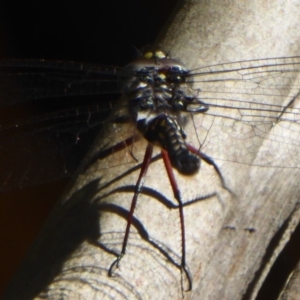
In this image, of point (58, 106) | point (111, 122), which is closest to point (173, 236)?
point (111, 122)

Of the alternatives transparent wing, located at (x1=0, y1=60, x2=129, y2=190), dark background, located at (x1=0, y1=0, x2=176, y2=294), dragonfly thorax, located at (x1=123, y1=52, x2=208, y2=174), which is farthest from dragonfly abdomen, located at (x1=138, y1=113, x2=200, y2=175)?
dark background, located at (x1=0, y1=0, x2=176, y2=294)

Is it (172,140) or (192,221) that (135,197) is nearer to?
(192,221)

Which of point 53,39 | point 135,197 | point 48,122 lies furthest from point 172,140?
point 53,39

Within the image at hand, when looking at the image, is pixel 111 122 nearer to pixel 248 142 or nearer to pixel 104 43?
pixel 248 142

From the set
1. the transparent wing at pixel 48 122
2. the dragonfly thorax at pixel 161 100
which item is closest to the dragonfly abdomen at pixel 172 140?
the dragonfly thorax at pixel 161 100

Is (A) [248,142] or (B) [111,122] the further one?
(B) [111,122]

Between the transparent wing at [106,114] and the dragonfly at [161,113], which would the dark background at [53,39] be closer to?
the transparent wing at [106,114]
